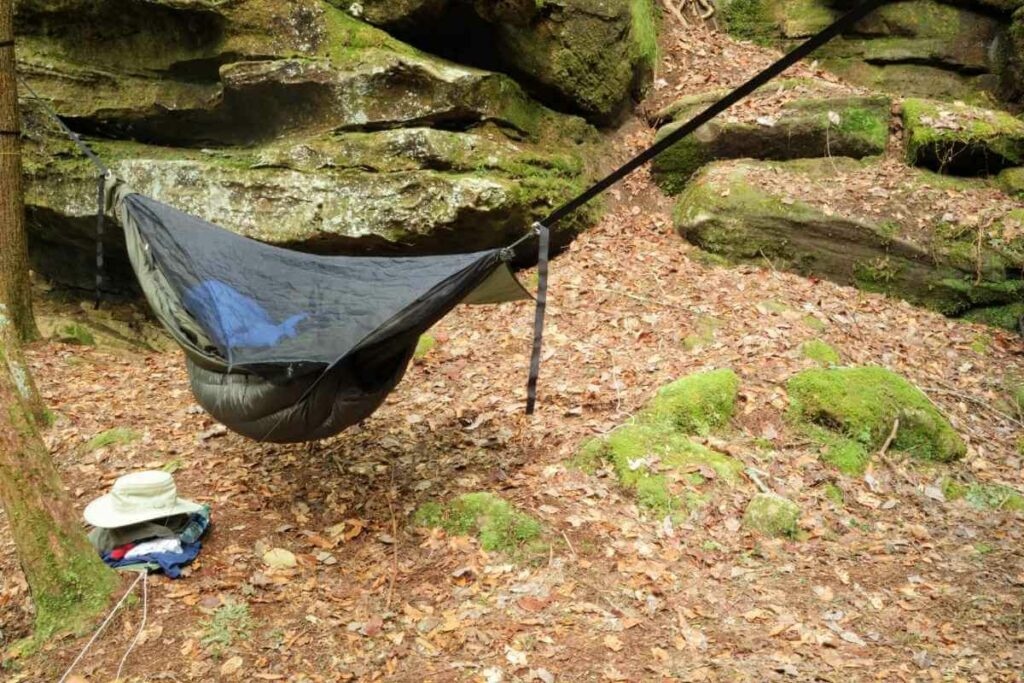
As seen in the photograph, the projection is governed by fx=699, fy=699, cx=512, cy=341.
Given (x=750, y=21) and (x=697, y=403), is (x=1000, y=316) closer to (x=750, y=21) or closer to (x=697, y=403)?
(x=697, y=403)

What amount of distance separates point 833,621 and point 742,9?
7695mm

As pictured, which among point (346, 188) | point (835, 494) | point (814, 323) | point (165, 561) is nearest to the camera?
point (165, 561)

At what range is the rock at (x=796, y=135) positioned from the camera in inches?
256

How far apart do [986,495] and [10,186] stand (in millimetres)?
6296

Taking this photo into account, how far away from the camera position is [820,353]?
461 cm

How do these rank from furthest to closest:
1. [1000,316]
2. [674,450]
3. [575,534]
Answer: [1000,316], [674,450], [575,534]

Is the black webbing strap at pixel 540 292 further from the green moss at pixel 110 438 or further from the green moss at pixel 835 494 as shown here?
the green moss at pixel 110 438

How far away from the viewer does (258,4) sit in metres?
5.95

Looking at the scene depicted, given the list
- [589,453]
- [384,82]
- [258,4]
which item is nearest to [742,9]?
[384,82]

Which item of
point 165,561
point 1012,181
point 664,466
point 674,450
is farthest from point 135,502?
point 1012,181

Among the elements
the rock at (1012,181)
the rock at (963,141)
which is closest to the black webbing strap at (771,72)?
the rock at (963,141)

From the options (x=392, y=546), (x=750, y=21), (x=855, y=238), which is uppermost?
(x=750, y=21)

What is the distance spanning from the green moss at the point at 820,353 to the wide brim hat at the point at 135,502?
151 inches

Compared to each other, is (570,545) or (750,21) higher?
(750,21)
